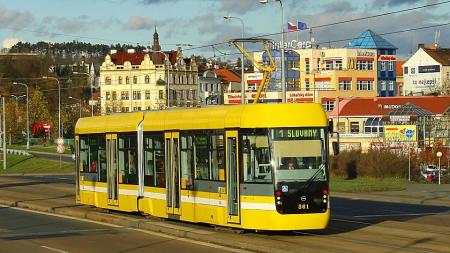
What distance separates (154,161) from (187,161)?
1950 mm

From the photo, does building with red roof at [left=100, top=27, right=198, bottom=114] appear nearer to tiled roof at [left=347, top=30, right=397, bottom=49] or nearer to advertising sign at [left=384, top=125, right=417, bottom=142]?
tiled roof at [left=347, top=30, right=397, bottom=49]

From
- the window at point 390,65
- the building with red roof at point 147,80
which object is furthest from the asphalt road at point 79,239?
the building with red roof at point 147,80

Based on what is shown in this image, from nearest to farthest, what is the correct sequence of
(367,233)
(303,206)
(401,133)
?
(303,206)
(367,233)
(401,133)

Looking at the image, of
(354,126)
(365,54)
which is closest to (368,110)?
(354,126)

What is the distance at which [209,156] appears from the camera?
1972 cm

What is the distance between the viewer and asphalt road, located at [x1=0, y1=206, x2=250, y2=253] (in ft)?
55.9

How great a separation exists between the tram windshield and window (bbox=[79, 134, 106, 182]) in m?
9.00

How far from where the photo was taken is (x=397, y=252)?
1559 cm

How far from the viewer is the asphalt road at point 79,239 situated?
17047 mm

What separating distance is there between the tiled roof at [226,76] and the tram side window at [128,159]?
146m

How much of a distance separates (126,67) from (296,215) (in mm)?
138424

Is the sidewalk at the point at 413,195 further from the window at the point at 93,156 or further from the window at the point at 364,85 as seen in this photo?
the window at the point at 364,85

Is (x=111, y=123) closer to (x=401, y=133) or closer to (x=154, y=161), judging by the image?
(x=154, y=161)

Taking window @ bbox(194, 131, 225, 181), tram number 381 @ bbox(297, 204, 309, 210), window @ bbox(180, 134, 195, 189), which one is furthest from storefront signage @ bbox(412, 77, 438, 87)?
tram number 381 @ bbox(297, 204, 309, 210)
